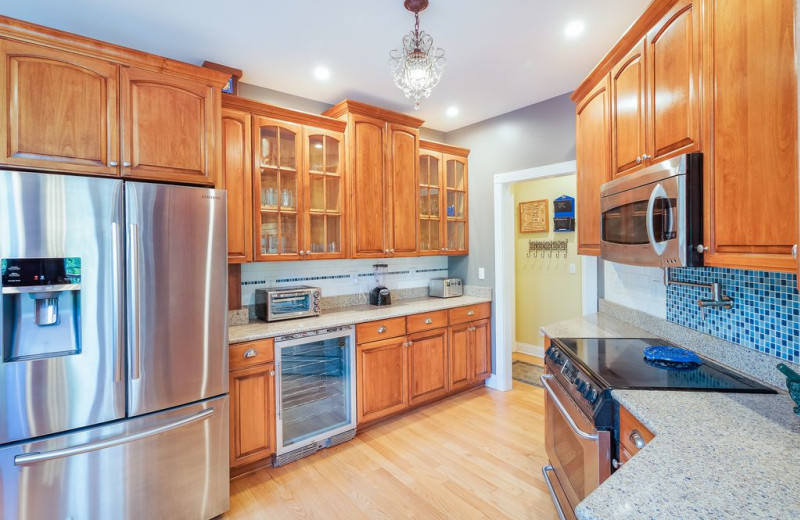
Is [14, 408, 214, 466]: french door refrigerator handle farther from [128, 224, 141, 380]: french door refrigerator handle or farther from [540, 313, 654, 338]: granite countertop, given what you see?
[540, 313, 654, 338]: granite countertop

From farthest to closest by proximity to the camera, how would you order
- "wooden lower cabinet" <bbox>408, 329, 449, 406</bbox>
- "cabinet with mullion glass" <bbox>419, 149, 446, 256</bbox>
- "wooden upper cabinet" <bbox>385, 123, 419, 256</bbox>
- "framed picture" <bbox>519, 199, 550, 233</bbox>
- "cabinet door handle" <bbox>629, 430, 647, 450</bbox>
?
1. "framed picture" <bbox>519, 199, 550, 233</bbox>
2. "cabinet with mullion glass" <bbox>419, 149, 446, 256</bbox>
3. "wooden upper cabinet" <bbox>385, 123, 419, 256</bbox>
4. "wooden lower cabinet" <bbox>408, 329, 449, 406</bbox>
5. "cabinet door handle" <bbox>629, 430, 647, 450</bbox>

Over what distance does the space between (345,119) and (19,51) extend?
1.94m

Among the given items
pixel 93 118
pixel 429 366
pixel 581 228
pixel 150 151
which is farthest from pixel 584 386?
pixel 93 118

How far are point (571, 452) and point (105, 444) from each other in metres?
2.16

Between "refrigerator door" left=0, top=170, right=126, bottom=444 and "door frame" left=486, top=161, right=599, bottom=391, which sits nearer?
"refrigerator door" left=0, top=170, right=126, bottom=444

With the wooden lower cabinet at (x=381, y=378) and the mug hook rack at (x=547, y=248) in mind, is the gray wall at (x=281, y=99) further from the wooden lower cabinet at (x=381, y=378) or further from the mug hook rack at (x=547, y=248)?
the mug hook rack at (x=547, y=248)

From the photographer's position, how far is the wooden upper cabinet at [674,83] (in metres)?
1.41

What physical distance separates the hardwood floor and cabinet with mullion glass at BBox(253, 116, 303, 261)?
1.49 m

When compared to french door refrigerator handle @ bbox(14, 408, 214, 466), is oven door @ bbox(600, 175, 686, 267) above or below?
above

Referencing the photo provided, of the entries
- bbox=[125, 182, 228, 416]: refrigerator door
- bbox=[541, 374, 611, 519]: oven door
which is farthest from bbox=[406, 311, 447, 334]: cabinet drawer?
bbox=[125, 182, 228, 416]: refrigerator door

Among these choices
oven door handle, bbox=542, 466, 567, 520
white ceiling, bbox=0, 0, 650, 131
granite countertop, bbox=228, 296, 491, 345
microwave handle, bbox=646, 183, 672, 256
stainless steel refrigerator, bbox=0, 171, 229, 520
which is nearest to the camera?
microwave handle, bbox=646, 183, 672, 256

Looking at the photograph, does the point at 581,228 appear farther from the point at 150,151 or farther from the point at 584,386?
the point at 150,151

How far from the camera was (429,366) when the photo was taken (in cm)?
341

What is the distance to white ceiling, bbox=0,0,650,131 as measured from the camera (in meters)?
2.06
